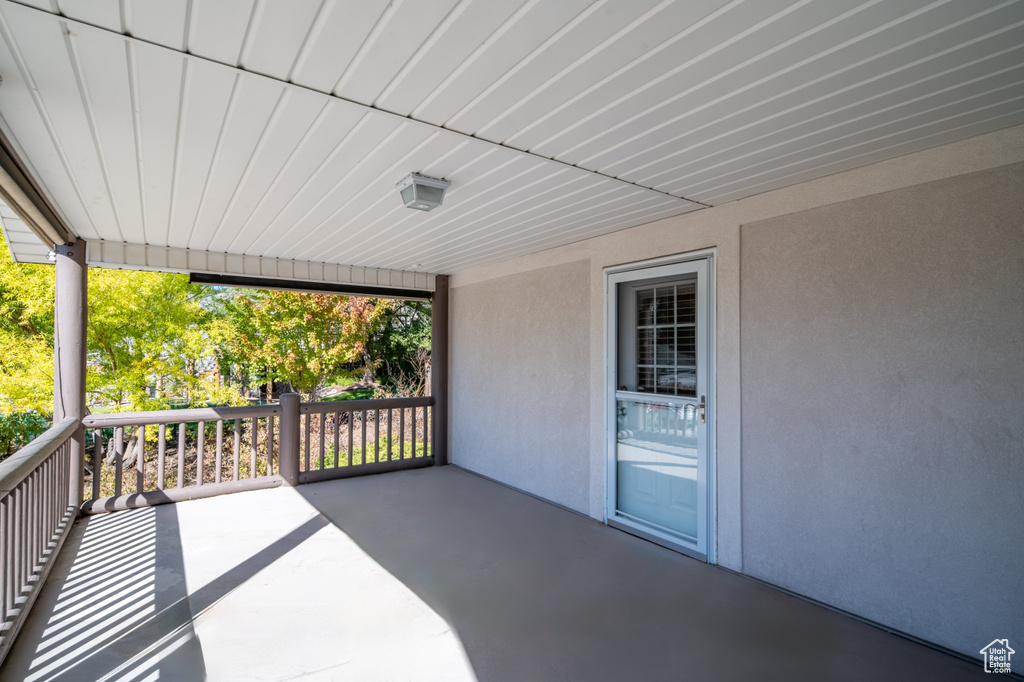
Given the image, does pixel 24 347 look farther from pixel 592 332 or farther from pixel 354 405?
pixel 592 332

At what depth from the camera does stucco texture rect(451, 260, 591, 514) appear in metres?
4.61

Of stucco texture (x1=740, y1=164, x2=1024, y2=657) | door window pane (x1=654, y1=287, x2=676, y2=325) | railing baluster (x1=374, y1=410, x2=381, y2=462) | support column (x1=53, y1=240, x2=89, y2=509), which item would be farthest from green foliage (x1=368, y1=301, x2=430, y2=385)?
stucco texture (x1=740, y1=164, x2=1024, y2=657)

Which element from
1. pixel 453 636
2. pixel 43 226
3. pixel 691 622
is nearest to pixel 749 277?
pixel 691 622

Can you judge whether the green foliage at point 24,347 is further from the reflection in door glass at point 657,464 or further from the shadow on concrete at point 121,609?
the reflection in door glass at point 657,464

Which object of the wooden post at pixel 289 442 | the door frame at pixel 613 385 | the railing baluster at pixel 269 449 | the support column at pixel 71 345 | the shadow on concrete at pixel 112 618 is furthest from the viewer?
the wooden post at pixel 289 442

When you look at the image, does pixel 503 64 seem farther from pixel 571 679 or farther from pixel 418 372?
pixel 418 372

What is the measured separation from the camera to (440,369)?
6523 millimetres

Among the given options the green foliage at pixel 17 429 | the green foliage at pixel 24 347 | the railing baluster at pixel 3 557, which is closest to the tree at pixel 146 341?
the green foliage at pixel 24 347

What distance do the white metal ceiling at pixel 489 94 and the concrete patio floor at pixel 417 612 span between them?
2.42 meters

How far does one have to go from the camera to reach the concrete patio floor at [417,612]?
233 cm

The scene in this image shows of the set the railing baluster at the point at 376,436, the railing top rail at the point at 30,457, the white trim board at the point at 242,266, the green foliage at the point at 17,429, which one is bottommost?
the green foliage at the point at 17,429

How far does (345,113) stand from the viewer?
6.98ft

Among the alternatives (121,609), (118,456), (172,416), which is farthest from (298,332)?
(121,609)

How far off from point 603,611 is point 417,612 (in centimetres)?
103
